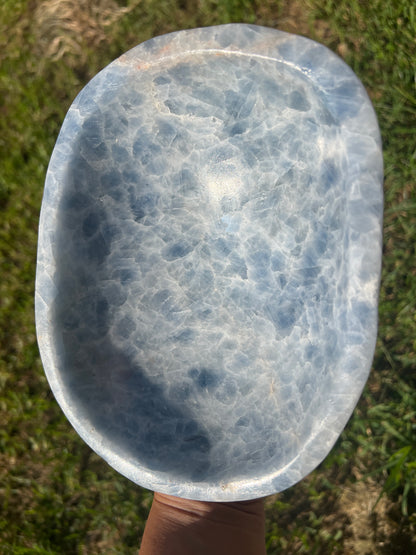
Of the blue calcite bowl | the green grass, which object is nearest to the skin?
the blue calcite bowl

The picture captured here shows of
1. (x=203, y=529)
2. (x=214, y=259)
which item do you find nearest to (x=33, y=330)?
Result: (x=214, y=259)

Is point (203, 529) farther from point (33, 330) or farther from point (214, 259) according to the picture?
point (33, 330)

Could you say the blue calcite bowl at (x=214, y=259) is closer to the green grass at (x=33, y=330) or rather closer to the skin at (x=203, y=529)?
the skin at (x=203, y=529)

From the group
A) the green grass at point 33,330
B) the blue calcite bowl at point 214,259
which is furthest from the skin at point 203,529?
the green grass at point 33,330

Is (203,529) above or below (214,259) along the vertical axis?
below

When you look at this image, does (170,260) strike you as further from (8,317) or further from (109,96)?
(8,317)

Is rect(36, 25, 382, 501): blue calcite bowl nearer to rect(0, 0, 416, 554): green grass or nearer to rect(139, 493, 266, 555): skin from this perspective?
rect(139, 493, 266, 555): skin
